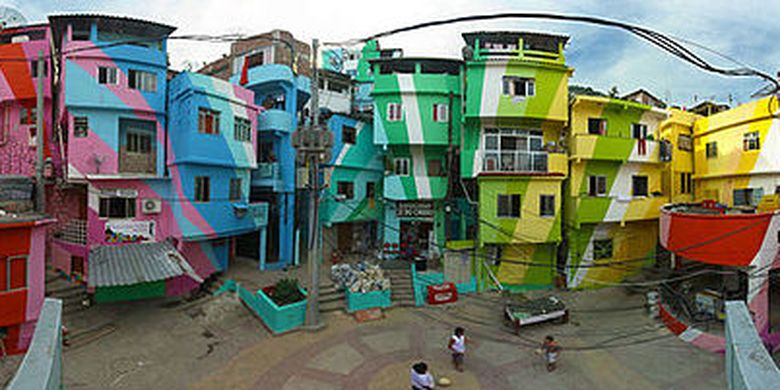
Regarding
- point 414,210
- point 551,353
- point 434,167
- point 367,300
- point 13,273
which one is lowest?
point 551,353

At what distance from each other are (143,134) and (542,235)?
21.1m

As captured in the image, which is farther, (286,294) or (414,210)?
(414,210)

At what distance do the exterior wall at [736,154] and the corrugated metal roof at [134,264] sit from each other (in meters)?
28.9

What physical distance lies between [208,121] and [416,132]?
36.7ft

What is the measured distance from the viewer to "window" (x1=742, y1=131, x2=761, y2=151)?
19.5 meters

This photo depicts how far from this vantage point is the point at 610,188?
21047 mm

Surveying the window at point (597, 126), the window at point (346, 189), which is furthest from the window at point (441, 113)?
the window at point (597, 126)

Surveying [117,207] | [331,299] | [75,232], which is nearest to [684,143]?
[331,299]

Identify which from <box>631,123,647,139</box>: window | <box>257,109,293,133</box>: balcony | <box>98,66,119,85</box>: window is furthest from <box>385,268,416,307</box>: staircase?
<box>631,123,647,139</box>: window

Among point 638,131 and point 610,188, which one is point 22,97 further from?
point 638,131

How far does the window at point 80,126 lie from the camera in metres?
15.5

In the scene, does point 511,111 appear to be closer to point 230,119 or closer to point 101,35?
point 230,119

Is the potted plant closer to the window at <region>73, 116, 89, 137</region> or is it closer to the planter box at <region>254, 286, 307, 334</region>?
the planter box at <region>254, 286, 307, 334</region>

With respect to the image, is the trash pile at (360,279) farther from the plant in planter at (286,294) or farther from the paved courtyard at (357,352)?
the plant in planter at (286,294)
